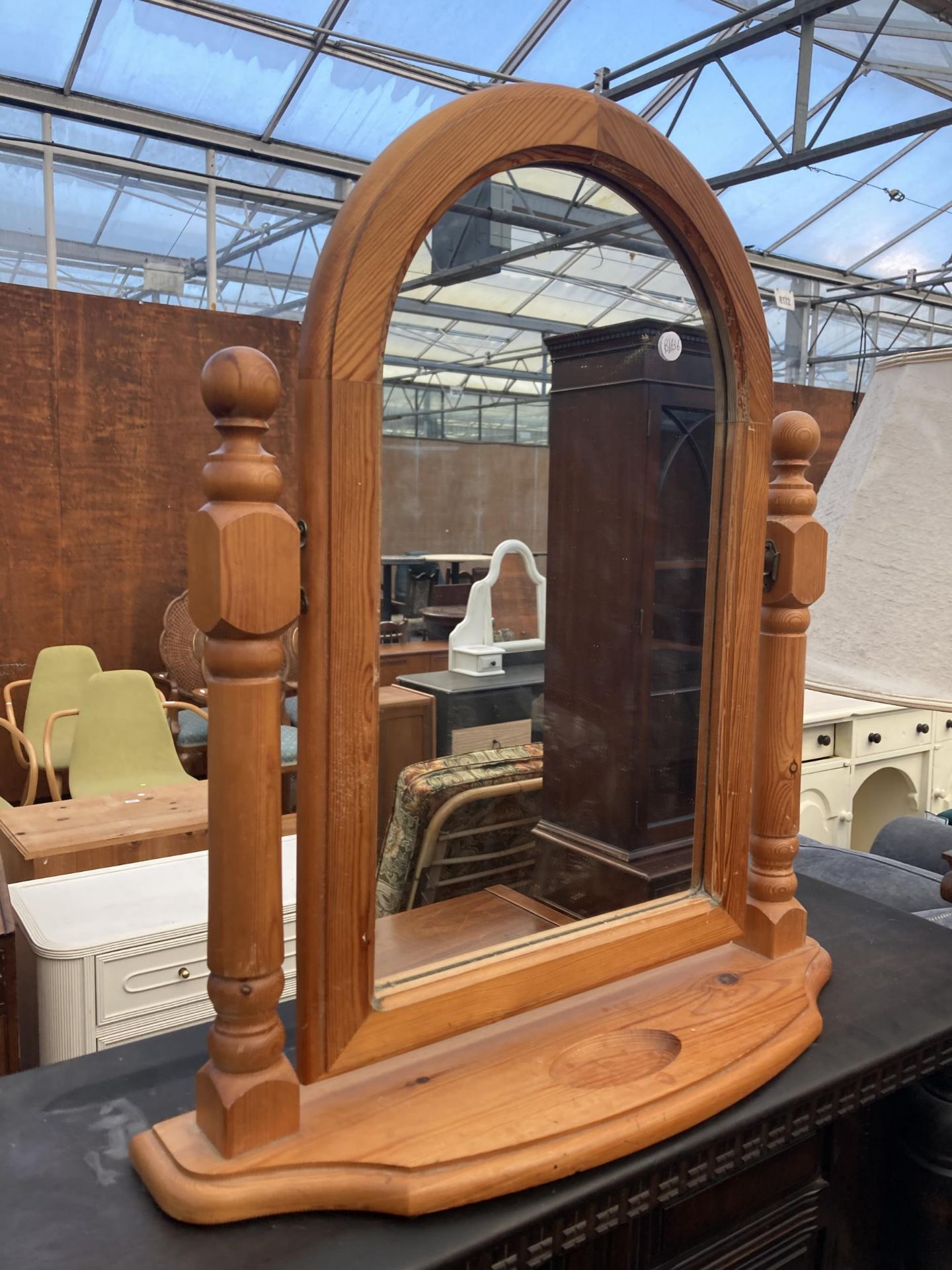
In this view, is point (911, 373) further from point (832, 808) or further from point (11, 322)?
point (11, 322)

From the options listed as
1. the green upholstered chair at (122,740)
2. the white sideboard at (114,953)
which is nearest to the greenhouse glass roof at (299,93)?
the green upholstered chair at (122,740)

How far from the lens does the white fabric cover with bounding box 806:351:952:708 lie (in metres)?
1.02

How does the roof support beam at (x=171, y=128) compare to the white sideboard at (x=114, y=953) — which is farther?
the roof support beam at (x=171, y=128)

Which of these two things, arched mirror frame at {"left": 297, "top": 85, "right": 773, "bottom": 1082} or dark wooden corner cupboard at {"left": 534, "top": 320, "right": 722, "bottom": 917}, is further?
dark wooden corner cupboard at {"left": 534, "top": 320, "right": 722, "bottom": 917}

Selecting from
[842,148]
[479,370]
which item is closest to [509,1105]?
[479,370]

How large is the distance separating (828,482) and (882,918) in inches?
20.0

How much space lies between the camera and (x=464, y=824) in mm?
911

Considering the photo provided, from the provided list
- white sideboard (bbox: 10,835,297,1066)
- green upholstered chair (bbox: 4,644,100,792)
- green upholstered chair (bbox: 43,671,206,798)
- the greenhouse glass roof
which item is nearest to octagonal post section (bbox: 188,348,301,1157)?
white sideboard (bbox: 10,835,297,1066)

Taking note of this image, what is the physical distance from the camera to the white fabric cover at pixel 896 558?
102 centimetres

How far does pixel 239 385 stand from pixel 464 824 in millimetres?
465

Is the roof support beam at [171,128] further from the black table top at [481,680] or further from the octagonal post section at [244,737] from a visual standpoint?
the octagonal post section at [244,737]

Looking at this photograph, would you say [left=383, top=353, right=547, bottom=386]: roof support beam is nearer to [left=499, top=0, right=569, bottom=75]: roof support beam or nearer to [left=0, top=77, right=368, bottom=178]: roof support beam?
[left=0, top=77, right=368, bottom=178]: roof support beam

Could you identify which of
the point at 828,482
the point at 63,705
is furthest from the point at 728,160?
the point at 828,482

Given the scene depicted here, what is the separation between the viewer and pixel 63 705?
12.4 feet
